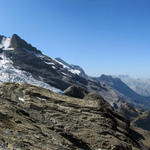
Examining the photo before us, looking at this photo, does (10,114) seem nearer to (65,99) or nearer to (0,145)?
(0,145)

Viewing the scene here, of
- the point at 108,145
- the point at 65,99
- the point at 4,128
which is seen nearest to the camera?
the point at 4,128

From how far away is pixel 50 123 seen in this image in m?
21.4

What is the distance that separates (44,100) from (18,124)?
1215 centimetres

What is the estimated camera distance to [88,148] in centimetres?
1953

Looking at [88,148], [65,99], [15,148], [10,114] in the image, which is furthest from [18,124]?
[65,99]

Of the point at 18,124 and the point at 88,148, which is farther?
the point at 88,148

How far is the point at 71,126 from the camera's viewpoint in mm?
23297

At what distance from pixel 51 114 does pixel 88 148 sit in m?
7.09

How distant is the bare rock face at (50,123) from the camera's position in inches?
547

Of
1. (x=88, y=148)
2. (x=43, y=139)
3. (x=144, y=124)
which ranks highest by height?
(x=43, y=139)

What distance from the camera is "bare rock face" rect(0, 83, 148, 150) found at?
45.6 ft

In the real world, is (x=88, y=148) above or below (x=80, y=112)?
below

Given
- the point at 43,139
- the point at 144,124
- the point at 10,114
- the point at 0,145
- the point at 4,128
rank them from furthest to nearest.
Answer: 1. the point at 144,124
2. the point at 10,114
3. the point at 43,139
4. the point at 4,128
5. the point at 0,145

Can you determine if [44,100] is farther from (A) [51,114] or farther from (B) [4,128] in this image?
(B) [4,128]
